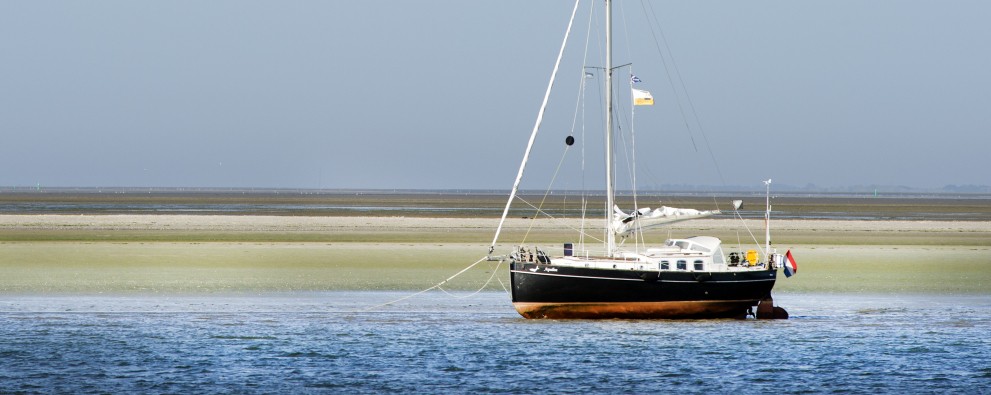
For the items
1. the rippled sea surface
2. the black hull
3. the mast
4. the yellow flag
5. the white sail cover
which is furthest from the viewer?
the yellow flag

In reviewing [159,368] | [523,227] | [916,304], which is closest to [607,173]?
[916,304]

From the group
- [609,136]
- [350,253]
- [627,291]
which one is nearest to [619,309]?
[627,291]

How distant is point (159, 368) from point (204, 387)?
2.37 m

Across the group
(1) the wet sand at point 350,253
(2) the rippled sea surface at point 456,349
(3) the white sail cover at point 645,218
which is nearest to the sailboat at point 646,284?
(2) the rippled sea surface at point 456,349

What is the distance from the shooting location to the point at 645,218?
36344 mm

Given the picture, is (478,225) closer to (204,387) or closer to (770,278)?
(770,278)

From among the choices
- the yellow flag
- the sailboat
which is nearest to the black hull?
the sailboat

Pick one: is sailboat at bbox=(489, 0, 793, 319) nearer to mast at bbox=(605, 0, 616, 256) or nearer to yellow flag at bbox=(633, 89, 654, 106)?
mast at bbox=(605, 0, 616, 256)

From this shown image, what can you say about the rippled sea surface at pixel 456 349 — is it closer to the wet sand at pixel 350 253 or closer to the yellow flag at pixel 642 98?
the wet sand at pixel 350 253

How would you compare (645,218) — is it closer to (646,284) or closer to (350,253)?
(646,284)

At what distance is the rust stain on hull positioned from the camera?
3406 cm

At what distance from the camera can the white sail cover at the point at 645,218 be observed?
3603 cm

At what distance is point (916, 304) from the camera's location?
126 feet

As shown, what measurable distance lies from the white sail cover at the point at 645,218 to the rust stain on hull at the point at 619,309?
262 centimetres
